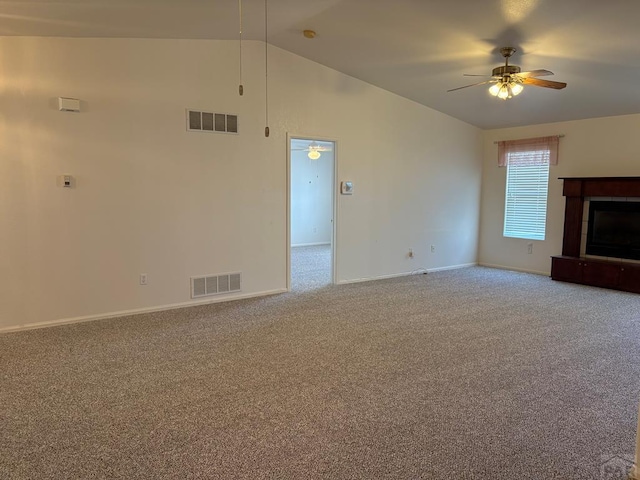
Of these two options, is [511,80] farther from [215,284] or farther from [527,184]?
[215,284]

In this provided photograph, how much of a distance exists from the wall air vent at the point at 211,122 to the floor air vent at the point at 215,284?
1793mm

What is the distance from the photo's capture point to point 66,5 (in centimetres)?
330

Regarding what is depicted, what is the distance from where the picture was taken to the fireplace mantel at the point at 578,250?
18.6 ft

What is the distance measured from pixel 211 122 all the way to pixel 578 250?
5879mm

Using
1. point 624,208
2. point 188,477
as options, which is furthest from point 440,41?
point 188,477

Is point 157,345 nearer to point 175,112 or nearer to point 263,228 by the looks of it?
point 263,228

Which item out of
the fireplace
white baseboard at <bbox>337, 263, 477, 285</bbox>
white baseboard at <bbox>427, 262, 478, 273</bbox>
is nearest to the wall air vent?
white baseboard at <bbox>337, 263, 477, 285</bbox>

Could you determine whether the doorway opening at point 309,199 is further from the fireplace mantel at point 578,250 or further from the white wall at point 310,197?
the fireplace mantel at point 578,250

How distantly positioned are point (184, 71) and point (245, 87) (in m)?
0.75

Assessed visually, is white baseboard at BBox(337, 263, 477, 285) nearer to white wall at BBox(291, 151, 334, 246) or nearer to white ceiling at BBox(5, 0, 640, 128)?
white ceiling at BBox(5, 0, 640, 128)

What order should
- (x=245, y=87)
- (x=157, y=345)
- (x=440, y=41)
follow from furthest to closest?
(x=245, y=87), (x=440, y=41), (x=157, y=345)

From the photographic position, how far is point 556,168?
6715 mm

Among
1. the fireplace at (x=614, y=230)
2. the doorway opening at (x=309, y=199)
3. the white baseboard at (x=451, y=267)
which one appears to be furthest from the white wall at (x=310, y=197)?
the fireplace at (x=614, y=230)

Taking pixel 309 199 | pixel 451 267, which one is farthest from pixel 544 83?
pixel 309 199
